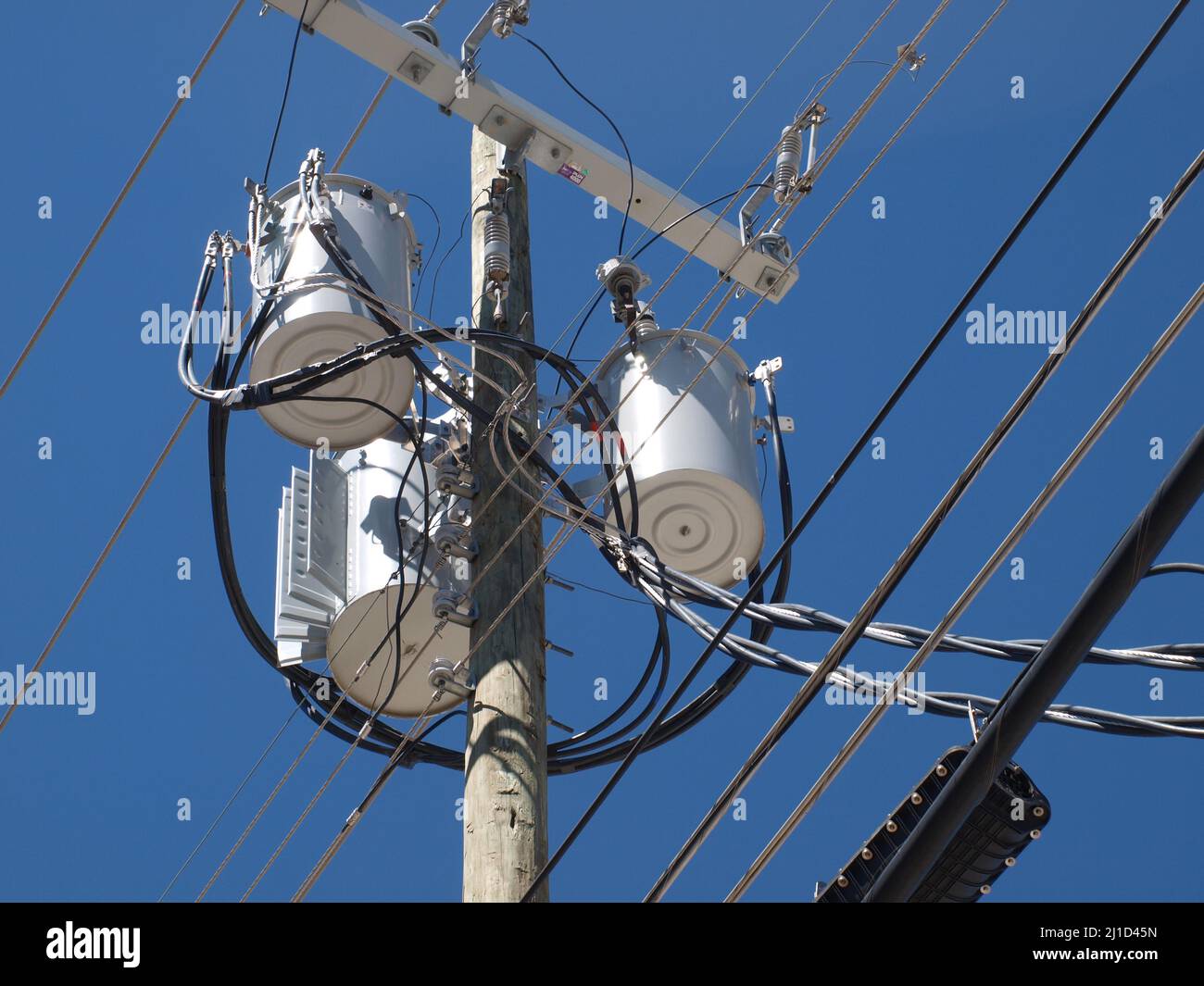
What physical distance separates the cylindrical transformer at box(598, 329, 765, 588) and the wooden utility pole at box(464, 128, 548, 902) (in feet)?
1.54

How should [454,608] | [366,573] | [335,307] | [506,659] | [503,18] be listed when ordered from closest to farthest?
[506,659]
[454,608]
[335,307]
[366,573]
[503,18]

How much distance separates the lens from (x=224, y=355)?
773 centimetres

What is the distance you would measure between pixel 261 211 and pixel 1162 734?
4.57 meters

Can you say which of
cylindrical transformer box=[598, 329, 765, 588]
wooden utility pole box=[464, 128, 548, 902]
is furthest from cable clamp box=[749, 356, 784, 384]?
wooden utility pole box=[464, 128, 548, 902]

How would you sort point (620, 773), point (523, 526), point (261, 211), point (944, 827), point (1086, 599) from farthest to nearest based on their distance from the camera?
1. point (261, 211)
2. point (523, 526)
3. point (620, 773)
4. point (944, 827)
5. point (1086, 599)

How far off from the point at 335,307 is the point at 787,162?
2.24 meters

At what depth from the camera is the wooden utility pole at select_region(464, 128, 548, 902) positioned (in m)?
6.41

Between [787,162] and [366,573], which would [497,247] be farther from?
[366,573]

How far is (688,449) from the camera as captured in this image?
775cm

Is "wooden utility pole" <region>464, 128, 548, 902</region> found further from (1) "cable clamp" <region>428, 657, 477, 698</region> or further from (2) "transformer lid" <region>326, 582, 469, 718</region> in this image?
(2) "transformer lid" <region>326, 582, 469, 718</region>

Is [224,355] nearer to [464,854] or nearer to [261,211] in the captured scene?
[261,211]

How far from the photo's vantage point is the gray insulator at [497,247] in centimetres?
807

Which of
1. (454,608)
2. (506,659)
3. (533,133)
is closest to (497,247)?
(533,133)

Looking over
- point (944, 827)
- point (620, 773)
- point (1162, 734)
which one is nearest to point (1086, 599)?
point (944, 827)
